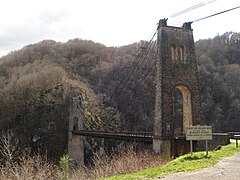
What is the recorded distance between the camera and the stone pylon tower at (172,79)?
51.7 ft

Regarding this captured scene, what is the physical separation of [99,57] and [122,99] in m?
16.6

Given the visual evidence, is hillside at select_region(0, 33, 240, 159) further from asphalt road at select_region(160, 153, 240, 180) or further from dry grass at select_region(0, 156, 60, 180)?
asphalt road at select_region(160, 153, 240, 180)

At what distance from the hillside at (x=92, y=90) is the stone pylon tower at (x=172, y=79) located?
19685 mm

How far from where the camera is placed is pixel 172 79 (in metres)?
16.3

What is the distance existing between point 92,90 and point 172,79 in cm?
3601

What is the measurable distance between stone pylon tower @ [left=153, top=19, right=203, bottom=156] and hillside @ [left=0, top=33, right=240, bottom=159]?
19.7m

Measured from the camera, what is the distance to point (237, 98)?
154 ft

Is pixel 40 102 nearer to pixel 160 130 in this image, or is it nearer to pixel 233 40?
pixel 160 130

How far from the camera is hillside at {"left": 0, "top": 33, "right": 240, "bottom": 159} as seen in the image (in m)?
36.6

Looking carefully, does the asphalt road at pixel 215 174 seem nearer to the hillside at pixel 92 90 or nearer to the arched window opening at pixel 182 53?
the arched window opening at pixel 182 53

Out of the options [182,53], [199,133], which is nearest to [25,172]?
[199,133]

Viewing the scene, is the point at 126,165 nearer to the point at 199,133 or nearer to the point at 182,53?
the point at 199,133

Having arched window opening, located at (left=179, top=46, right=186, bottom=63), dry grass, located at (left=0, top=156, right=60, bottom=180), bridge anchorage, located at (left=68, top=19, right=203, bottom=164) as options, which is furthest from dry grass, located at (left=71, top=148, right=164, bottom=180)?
→ arched window opening, located at (left=179, top=46, right=186, bottom=63)

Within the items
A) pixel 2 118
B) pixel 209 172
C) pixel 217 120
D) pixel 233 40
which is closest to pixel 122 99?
pixel 217 120
